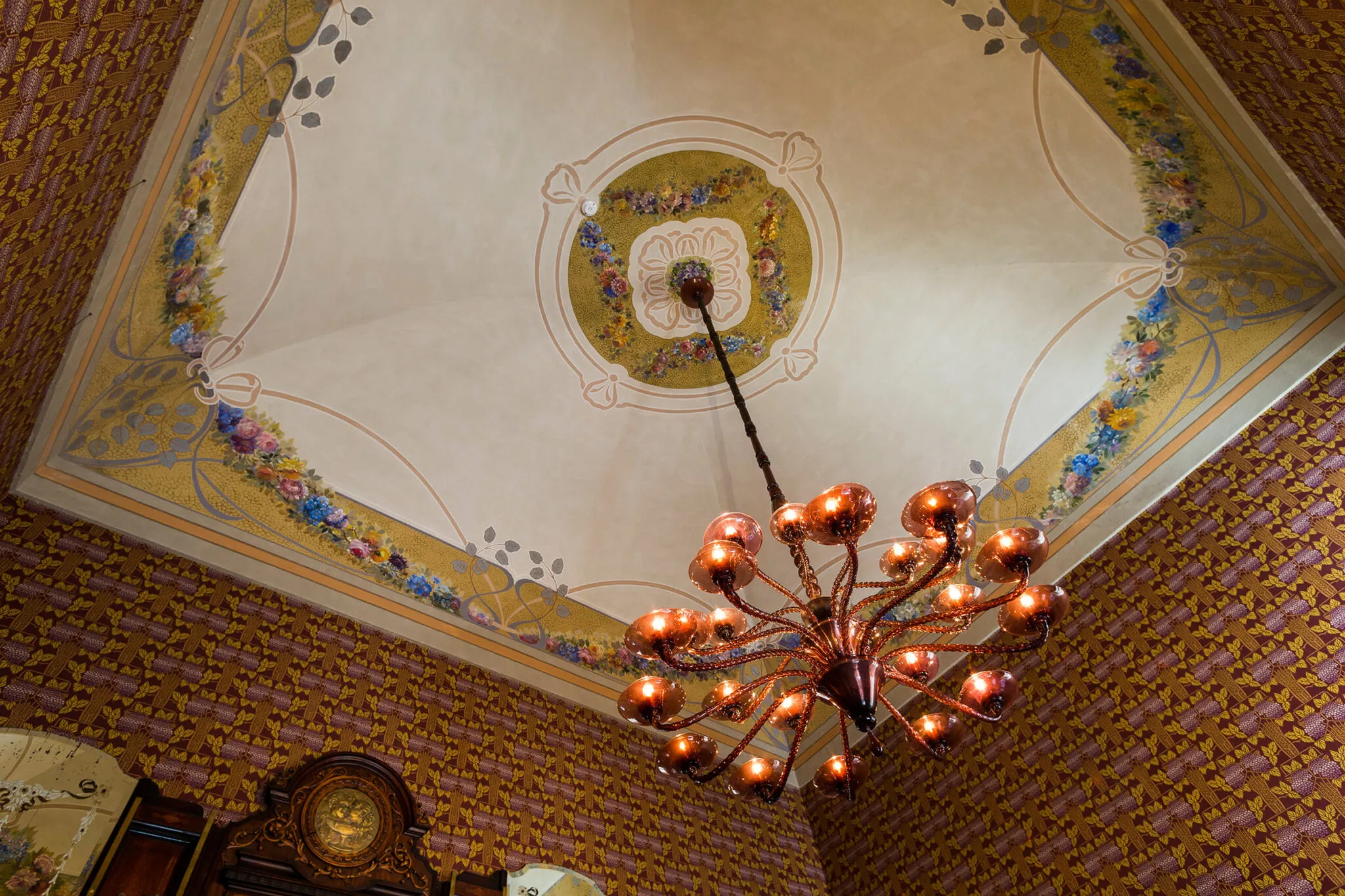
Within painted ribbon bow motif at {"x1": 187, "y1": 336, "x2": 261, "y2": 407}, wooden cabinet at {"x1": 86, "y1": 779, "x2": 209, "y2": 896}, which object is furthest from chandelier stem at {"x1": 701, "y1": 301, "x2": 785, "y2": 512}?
wooden cabinet at {"x1": 86, "y1": 779, "x2": 209, "y2": 896}

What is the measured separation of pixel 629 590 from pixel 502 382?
198cm

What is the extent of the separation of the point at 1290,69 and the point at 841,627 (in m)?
Answer: 3.05

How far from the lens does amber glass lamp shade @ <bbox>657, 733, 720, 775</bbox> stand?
3.69 metres

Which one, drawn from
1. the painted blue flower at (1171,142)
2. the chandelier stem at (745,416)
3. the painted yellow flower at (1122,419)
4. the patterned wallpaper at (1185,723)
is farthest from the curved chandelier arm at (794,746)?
the painted blue flower at (1171,142)

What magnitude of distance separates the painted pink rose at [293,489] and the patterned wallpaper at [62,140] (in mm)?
1525

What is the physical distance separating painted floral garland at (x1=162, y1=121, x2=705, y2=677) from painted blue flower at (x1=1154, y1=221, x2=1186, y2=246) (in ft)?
15.5

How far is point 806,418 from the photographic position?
6.58m

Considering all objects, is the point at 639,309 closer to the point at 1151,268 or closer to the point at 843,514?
the point at 843,514

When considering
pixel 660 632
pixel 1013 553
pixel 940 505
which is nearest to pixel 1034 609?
pixel 1013 553

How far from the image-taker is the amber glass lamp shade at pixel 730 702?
11.8 feet

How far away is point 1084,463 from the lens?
598cm

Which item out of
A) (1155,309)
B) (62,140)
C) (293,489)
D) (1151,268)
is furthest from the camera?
(1155,309)

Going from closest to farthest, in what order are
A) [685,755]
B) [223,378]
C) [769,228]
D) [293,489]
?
1. [685,755]
2. [223,378]
3. [293,489]
4. [769,228]

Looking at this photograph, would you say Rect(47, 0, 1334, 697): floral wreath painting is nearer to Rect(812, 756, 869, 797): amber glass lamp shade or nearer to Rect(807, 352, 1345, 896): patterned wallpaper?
Rect(807, 352, 1345, 896): patterned wallpaper
